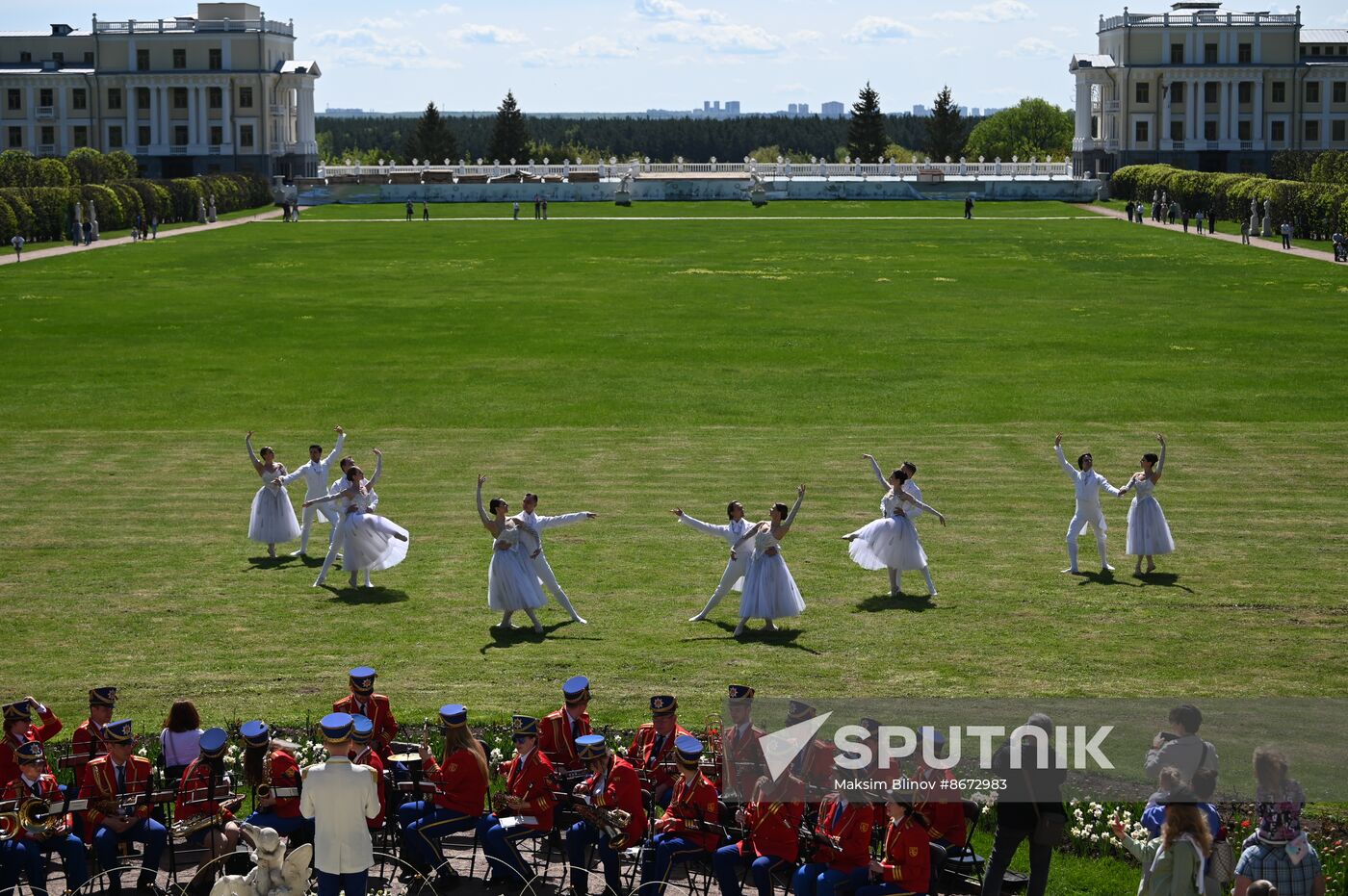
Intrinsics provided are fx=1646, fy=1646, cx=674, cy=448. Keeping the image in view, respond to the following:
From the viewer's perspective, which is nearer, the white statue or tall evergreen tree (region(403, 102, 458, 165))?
the white statue

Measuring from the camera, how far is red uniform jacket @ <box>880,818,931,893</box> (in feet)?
36.2

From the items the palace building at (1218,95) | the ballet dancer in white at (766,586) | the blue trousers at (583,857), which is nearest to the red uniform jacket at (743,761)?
the blue trousers at (583,857)

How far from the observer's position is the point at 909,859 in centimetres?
1105

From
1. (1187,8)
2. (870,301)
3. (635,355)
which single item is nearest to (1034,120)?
(1187,8)

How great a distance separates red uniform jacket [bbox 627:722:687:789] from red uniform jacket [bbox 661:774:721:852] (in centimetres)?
72

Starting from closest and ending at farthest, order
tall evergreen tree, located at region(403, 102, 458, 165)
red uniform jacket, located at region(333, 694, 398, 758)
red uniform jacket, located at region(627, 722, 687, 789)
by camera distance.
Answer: red uniform jacket, located at region(627, 722, 687, 789)
red uniform jacket, located at region(333, 694, 398, 758)
tall evergreen tree, located at region(403, 102, 458, 165)

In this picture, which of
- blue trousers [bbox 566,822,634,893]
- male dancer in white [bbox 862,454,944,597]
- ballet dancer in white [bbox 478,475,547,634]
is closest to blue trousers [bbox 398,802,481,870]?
blue trousers [bbox 566,822,634,893]

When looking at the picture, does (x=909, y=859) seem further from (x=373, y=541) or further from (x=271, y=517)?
(x=271, y=517)

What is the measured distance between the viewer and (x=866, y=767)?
11.8m

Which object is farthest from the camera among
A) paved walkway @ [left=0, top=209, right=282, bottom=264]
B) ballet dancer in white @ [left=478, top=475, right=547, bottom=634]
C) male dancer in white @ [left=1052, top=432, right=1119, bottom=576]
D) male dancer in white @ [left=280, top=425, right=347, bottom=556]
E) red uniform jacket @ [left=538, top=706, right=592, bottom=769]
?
paved walkway @ [left=0, top=209, right=282, bottom=264]

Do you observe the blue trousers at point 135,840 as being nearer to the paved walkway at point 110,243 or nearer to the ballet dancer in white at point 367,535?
the ballet dancer in white at point 367,535

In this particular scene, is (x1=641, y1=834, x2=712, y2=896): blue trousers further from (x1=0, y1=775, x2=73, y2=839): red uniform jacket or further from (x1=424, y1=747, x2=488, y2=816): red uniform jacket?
(x1=0, y1=775, x2=73, y2=839): red uniform jacket

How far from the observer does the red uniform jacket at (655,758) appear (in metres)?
12.8

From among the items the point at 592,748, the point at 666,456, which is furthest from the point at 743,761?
the point at 666,456
